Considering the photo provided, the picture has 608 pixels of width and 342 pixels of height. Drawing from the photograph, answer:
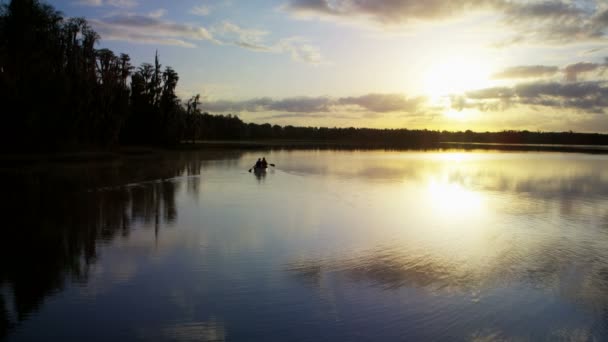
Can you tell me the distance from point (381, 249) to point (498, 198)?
15.2 meters

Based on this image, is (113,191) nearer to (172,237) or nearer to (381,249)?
(172,237)

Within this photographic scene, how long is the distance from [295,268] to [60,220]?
1030 cm

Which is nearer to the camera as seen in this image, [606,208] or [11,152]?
[606,208]

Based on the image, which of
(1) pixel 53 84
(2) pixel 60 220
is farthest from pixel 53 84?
(2) pixel 60 220

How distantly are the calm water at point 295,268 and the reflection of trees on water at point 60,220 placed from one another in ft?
0.23

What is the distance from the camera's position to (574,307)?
9.81m

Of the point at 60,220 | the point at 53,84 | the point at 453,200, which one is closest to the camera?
the point at 60,220

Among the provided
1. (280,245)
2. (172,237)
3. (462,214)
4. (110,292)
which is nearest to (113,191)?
(172,237)

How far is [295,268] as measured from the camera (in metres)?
12.1

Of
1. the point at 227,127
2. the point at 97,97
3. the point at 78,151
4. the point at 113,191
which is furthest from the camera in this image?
the point at 227,127

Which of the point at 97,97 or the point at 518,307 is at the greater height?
the point at 97,97

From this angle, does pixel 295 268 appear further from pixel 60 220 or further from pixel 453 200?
pixel 453 200

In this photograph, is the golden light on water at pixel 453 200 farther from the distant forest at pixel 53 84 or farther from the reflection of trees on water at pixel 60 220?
the distant forest at pixel 53 84

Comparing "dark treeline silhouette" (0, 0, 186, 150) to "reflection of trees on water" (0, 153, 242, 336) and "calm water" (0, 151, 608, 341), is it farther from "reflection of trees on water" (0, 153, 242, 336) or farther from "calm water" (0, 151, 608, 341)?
"calm water" (0, 151, 608, 341)
